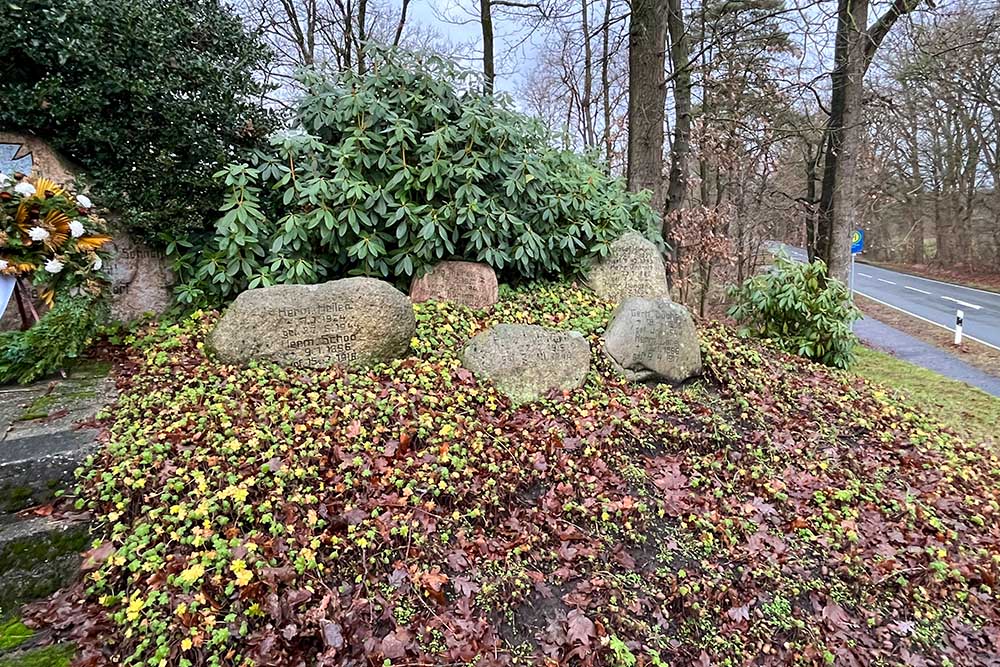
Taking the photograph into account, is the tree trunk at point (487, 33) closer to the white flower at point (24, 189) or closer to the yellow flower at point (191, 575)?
the white flower at point (24, 189)

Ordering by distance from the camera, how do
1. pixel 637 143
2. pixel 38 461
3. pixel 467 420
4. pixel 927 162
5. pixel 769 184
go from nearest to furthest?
pixel 38 461
pixel 467 420
pixel 637 143
pixel 769 184
pixel 927 162

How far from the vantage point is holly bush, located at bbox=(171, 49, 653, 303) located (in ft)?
14.3

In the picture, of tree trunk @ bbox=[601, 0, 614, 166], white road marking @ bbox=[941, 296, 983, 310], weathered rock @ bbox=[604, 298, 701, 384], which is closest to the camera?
weathered rock @ bbox=[604, 298, 701, 384]

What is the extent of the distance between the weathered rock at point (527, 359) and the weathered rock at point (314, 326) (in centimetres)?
62

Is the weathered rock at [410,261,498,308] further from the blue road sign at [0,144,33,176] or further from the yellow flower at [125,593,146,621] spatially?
the yellow flower at [125,593,146,621]

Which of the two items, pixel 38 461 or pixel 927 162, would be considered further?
pixel 927 162

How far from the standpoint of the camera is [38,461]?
258cm

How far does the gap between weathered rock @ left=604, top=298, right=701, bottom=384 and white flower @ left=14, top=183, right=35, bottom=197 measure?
13.6 ft

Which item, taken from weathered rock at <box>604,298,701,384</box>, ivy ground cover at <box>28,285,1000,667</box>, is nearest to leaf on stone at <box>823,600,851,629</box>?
ivy ground cover at <box>28,285,1000,667</box>

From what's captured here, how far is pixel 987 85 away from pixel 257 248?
60.9 feet

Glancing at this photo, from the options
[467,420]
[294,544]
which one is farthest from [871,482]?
[294,544]

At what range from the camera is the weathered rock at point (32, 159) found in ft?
12.4

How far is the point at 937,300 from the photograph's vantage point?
15477mm

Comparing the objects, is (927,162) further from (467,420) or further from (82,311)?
(82,311)
